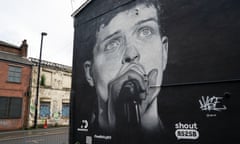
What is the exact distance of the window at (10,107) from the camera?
16.5 m

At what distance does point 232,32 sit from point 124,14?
8.09ft

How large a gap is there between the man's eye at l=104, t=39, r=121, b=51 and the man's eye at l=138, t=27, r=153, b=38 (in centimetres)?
64

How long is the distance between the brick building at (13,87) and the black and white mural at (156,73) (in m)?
13.7

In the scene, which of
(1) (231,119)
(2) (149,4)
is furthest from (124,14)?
(1) (231,119)

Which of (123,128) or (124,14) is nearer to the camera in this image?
(123,128)

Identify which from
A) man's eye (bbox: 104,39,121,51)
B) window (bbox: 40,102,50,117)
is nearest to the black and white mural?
man's eye (bbox: 104,39,121,51)

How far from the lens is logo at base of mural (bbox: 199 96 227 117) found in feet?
10.2

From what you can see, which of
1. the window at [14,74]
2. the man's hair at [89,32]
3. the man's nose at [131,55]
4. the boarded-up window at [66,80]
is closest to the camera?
the man's nose at [131,55]

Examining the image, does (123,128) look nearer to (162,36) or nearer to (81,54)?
(162,36)

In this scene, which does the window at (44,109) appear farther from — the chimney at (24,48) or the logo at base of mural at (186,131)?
the logo at base of mural at (186,131)

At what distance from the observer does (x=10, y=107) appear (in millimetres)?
16922

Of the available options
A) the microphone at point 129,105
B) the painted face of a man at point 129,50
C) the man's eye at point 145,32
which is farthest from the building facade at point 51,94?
the man's eye at point 145,32

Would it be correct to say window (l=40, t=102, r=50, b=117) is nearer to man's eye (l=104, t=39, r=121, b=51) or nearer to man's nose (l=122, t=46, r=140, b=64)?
man's eye (l=104, t=39, r=121, b=51)

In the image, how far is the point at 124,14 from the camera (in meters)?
4.85
